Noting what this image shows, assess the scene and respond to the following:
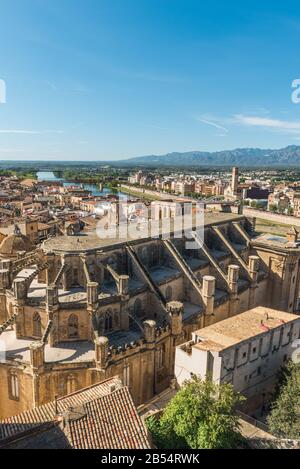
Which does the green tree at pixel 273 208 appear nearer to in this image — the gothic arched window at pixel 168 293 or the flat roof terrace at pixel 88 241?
the flat roof terrace at pixel 88 241

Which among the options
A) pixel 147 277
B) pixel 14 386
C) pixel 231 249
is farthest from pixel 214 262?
pixel 14 386

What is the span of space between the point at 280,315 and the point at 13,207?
8835 centimetres

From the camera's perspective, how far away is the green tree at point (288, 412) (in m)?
21.3

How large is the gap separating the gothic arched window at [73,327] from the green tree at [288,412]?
14.8 meters

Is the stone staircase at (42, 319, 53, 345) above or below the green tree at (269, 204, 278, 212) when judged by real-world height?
above

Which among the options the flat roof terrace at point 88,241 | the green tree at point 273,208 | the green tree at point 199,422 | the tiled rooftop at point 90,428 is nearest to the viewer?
the tiled rooftop at point 90,428

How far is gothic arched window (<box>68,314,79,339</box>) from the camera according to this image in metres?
27.2

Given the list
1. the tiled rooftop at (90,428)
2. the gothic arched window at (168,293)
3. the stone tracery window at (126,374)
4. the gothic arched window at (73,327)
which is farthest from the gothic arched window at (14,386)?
the gothic arched window at (168,293)

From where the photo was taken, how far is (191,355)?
79.9 ft

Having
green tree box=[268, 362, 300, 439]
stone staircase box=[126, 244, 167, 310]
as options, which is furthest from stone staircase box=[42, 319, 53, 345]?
green tree box=[268, 362, 300, 439]

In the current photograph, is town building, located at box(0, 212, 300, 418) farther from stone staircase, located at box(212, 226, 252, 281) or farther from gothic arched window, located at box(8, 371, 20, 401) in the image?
stone staircase, located at box(212, 226, 252, 281)

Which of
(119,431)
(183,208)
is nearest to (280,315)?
(119,431)

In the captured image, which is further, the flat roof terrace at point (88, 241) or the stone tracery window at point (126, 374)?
the flat roof terrace at point (88, 241)

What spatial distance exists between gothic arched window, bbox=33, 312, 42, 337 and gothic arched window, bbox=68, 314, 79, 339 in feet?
7.95
